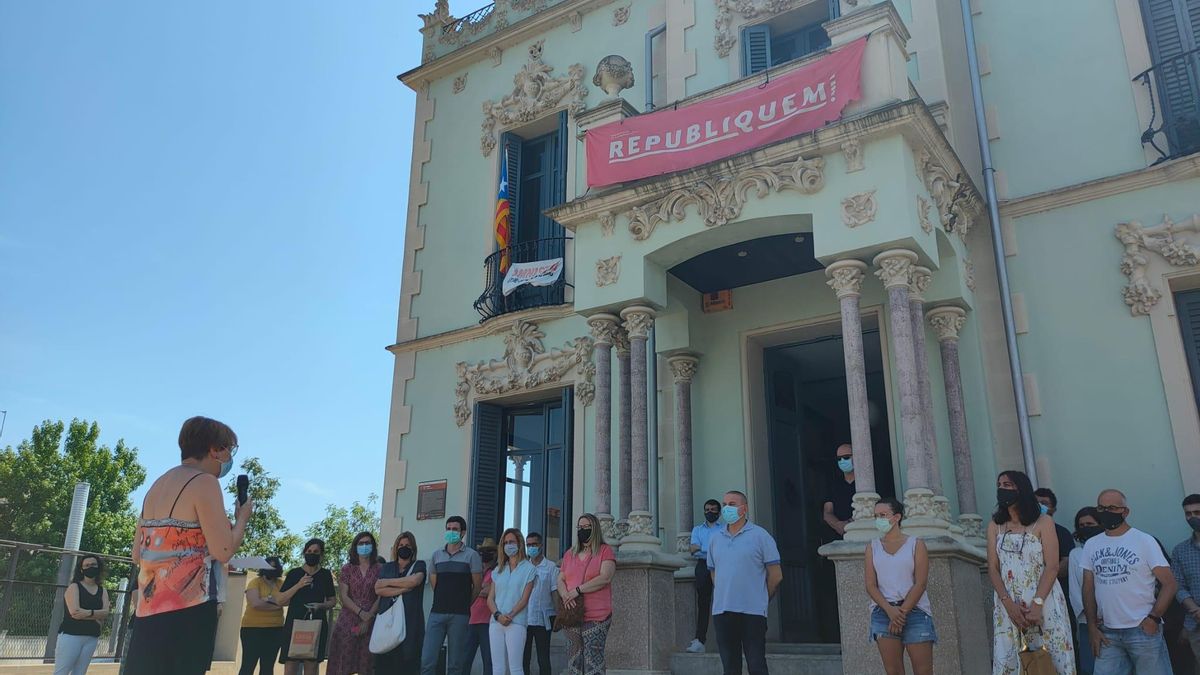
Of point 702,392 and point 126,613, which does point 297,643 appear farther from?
point 702,392

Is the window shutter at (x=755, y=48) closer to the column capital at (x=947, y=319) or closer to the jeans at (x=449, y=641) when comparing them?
the column capital at (x=947, y=319)

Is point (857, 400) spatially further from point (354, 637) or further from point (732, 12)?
point (732, 12)

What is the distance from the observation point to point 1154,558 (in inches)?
220

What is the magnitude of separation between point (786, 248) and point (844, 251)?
157 centimetres

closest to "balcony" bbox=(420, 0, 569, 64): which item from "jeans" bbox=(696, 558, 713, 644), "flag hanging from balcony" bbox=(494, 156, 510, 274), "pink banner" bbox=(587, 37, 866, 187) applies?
"flag hanging from balcony" bbox=(494, 156, 510, 274)

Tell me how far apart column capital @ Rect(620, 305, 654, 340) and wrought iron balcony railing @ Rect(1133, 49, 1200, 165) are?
493 centimetres

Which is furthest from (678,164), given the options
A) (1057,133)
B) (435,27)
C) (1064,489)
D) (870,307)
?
(435,27)

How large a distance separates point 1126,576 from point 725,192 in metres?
4.60

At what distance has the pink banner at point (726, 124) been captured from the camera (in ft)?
27.2

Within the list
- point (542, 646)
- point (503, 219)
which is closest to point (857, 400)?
point (542, 646)

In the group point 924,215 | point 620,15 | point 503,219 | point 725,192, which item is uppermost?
point 620,15

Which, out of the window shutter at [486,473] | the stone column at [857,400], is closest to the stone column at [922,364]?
the stone column at [857,400]

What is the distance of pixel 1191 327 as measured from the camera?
8.34 meters

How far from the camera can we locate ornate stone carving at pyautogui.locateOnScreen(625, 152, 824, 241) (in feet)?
27.0
